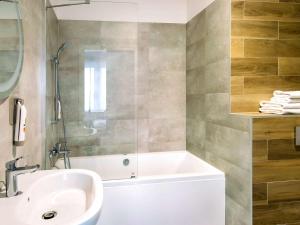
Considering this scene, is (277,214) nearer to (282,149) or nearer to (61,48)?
(282,149)

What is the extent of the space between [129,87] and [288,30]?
5.76ft

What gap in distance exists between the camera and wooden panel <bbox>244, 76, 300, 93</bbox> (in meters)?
2.25

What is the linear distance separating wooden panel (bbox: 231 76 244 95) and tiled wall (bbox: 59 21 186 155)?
1.13 metres

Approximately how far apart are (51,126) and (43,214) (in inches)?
59.7

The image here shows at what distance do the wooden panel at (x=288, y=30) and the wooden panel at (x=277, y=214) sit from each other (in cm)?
141

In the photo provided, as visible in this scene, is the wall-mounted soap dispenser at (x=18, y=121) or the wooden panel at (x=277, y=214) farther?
the wooden panel at (x=277, y=214)

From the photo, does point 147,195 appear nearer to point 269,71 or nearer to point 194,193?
point 194,193

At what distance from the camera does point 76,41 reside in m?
2.92

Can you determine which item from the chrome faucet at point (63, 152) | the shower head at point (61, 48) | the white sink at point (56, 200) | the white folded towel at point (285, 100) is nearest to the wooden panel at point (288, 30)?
the white folded towel at point (285, 100)

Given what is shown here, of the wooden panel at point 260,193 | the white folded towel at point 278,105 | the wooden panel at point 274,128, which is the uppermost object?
the white folded towel at point 278,105

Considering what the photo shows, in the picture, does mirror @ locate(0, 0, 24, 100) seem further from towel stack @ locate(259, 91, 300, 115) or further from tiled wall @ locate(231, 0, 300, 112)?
towel stack @ locate(259, 91, 300, 115)

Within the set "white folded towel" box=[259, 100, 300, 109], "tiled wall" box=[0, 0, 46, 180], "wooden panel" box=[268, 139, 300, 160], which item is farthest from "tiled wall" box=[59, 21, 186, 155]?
"wooden panel" box=[268, 139, 300, 160]

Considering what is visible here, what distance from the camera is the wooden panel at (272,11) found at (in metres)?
2.21

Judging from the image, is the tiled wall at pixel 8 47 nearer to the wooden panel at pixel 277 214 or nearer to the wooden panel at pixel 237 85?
the wooden panel at pixel 237 85
